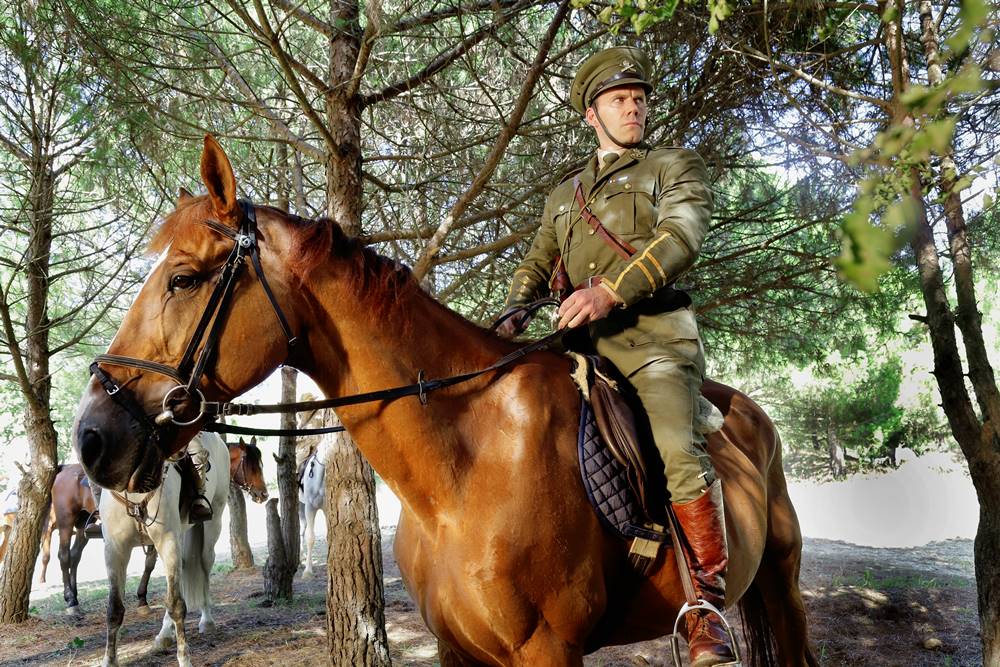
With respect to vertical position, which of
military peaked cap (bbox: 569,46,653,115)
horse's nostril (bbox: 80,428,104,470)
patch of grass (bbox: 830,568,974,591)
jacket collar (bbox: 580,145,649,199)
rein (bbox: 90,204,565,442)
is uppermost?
military peaked cap (bbox: 569,46,653,115)

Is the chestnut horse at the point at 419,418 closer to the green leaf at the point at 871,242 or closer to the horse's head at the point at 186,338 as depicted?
the horse's head at the point at 186,338

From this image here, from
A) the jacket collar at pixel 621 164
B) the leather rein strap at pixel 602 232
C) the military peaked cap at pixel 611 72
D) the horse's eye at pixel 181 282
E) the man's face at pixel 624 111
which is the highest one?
the military peaked cap at pixel 611 72

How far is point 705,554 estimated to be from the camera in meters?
2.49

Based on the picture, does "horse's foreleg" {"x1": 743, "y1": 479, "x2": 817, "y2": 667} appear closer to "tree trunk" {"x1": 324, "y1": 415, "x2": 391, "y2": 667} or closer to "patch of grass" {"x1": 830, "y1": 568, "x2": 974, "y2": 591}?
"tree trunk" {"x1": 324, "y1": 415, "x2": 391, "y2": 667}

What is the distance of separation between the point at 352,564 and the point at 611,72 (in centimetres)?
374

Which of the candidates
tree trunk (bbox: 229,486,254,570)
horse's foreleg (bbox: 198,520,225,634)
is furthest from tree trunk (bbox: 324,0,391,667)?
tree trunk (bbox: 229,486,254,570)

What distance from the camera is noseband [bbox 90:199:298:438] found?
80.9 inches

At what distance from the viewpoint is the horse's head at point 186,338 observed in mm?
2041

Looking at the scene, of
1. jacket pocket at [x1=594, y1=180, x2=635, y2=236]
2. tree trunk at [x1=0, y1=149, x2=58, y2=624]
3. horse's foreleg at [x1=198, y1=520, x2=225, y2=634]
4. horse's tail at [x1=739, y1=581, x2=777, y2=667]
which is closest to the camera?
jacket pocket at [x1=594, y1=180, x2=635, y2=236]

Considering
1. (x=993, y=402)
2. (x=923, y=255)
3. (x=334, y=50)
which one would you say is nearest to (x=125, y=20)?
(x=334, y=50)

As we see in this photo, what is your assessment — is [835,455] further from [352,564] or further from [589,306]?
[589,306]

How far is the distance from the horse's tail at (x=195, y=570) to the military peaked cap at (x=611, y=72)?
6.90 metres

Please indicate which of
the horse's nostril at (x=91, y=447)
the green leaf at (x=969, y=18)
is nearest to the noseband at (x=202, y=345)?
the horse's nostril at (x=91, y=447)

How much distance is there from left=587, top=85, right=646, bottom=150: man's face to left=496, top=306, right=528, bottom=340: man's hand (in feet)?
2.60
